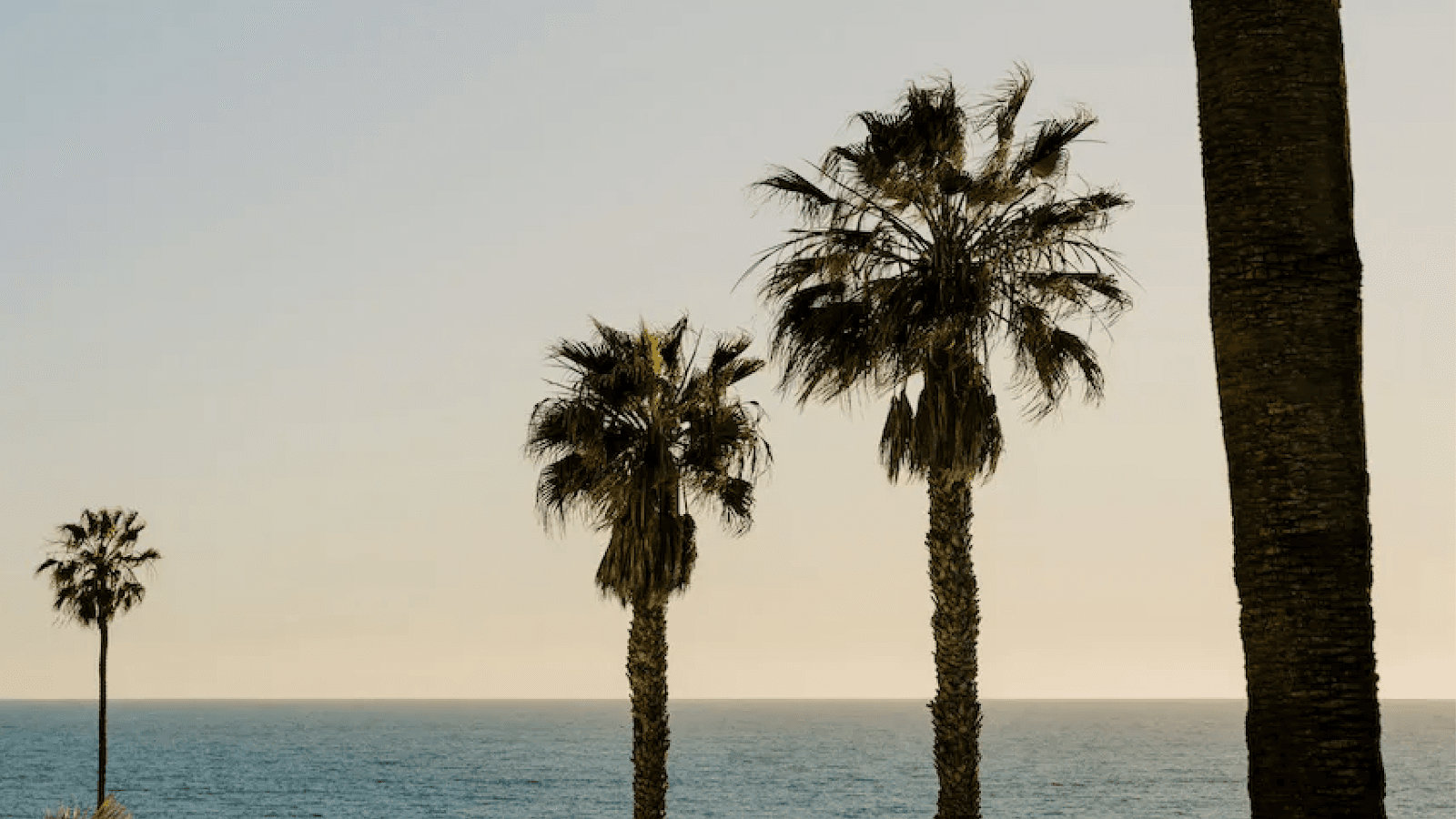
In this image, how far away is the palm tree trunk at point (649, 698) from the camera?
29266 mm

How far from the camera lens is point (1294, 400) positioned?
957cm

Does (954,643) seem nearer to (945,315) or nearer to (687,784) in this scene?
(945,315)

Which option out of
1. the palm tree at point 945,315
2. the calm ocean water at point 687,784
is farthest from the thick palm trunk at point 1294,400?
the calm ocean water at point 687,784

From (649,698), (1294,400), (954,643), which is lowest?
(649,698)

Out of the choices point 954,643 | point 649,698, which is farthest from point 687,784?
point 954,643

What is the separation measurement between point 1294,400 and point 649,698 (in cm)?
2099

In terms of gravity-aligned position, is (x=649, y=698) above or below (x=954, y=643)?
below

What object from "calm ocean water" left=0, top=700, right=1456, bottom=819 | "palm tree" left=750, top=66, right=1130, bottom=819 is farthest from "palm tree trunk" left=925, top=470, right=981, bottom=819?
"calm ocean water" left=0, top=700, right=1456, bottom=819

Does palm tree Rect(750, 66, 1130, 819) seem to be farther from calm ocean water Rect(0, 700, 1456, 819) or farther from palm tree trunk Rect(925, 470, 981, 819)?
calm ocean water Rect(0, 700, 1456, 819)

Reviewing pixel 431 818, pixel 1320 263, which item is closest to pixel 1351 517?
pixel 1320 263

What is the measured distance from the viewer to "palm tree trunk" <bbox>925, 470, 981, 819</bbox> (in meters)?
23.9

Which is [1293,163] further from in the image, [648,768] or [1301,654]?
[648,768]

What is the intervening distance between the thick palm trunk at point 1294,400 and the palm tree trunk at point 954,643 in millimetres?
14519

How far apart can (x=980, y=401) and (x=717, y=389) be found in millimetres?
7184
